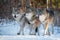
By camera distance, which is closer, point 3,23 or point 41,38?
point 41,38

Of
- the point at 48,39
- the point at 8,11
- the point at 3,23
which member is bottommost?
the point at 48,39

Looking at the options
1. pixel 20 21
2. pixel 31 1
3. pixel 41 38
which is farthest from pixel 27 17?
pixel 41 38

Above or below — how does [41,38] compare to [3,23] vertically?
below

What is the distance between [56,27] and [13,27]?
2.28 feet

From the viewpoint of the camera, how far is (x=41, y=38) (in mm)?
2600

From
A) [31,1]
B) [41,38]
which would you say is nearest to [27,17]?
[31,1]

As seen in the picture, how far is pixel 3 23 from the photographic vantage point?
3.23 meters

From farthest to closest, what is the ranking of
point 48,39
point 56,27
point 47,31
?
point 56,27
point 47,31
point 48,39

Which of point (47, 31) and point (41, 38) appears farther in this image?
point (47, 31)

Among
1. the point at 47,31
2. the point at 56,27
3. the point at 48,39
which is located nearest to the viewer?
the point at 48,39

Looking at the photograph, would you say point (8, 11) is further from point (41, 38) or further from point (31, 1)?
point (41, 38)

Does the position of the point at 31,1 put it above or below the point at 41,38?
above

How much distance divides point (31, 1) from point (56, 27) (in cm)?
59

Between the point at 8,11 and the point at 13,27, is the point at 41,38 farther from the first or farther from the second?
the point at 8,11
